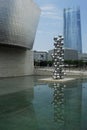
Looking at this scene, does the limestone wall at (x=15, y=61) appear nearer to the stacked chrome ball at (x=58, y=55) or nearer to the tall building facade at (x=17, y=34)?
the tall building facade at (x=17, y=34)

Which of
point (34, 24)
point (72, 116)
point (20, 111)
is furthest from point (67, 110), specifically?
point (34, 24)

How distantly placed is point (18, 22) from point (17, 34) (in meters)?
1.91

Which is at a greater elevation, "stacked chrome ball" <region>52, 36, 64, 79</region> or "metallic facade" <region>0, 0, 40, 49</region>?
"metallic facade" <region>0, 0, 40, 49</region>

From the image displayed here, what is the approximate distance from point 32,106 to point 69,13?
6064 inches

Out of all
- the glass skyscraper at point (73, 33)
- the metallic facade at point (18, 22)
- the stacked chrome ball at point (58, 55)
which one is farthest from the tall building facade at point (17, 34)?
the glass skyscraper at point (73, 33)

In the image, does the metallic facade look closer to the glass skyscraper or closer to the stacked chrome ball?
the stacked chrome ball

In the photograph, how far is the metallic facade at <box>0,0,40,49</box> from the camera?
38.8 m

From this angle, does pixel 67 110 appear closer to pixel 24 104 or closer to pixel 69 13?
pixel 24 104

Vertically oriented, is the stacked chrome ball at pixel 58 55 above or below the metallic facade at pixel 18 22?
below

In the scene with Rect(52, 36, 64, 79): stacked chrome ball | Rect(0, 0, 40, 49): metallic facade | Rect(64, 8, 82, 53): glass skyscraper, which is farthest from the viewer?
Rect(64, 8, 82, 53): glass skyscraper

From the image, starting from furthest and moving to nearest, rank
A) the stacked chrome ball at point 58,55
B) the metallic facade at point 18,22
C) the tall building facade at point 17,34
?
the tall building facade at point 17,34
the metallic facade at point 18,22
the stacked chrome ball at point 58,55

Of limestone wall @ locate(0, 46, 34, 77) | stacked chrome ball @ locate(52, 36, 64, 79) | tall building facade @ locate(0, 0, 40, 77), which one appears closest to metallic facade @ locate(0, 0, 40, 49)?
tall building facade @ locate(0, 0, 40, 77)

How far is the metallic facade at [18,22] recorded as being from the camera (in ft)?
127

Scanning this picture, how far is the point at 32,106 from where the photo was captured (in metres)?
13.4
